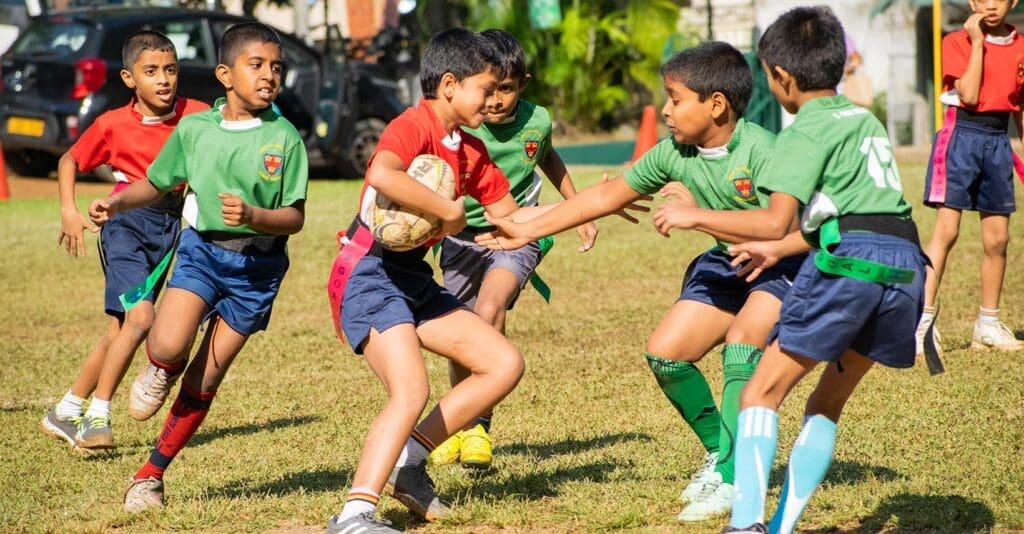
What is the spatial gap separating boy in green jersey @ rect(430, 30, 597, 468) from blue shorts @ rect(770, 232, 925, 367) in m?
1.91

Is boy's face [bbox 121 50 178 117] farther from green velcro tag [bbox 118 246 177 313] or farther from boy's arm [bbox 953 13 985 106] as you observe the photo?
boy's arm [bbox 953 13 985 106]

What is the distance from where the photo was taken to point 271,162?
5.37m

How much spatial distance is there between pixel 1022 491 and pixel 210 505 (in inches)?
119

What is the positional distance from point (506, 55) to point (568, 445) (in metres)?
1.88

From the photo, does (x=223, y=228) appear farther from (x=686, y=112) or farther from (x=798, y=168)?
(x=798, y=168)

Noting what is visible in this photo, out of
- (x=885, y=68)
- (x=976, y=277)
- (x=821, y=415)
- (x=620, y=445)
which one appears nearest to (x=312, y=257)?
(x=976, y=277)

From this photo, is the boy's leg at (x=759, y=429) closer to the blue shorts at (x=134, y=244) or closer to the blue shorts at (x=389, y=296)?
the blue shorts at (x=389, y=296)

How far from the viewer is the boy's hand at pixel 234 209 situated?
4.85 m

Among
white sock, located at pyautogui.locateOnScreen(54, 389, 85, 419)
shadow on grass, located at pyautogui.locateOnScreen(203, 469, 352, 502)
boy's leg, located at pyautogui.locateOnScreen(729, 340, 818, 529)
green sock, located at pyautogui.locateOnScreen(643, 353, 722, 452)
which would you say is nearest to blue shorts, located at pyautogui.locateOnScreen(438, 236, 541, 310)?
shadow on grass, located at pyautogui.locateOnScreen(203, 469, 352, 502)

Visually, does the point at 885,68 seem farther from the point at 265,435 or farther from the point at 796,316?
the point at 796,316

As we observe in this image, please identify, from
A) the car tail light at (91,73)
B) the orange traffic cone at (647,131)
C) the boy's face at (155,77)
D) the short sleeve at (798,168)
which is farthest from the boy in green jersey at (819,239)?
the orange traffic cone at (647,131)

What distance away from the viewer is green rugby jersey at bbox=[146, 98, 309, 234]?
537cm

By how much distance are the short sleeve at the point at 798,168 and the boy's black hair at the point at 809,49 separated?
0.73 ft

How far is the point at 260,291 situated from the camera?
18.1ft
